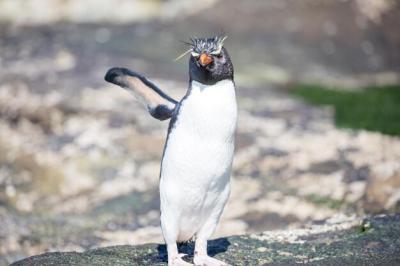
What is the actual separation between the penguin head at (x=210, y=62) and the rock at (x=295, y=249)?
4.83ft

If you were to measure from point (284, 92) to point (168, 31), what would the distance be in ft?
15.4

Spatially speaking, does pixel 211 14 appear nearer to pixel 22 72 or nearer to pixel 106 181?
pixel 22 72

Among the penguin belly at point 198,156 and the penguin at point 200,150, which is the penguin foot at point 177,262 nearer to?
the penguin at point 200,150

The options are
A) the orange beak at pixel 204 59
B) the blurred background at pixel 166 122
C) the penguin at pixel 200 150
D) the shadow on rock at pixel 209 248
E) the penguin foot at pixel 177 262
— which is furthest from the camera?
the blurred background at pixel 166 122

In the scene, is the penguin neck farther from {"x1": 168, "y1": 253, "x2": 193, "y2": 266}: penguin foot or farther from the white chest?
{"x1": 168, "y1": 253, "x2": 193, "y2": 266}: penguin foot

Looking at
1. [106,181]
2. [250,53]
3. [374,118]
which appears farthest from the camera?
[250,53]

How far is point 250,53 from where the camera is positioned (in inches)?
777

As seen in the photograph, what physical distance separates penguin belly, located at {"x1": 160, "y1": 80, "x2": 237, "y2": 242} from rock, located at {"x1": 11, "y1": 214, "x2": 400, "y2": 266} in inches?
19.7

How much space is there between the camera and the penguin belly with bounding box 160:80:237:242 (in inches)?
232

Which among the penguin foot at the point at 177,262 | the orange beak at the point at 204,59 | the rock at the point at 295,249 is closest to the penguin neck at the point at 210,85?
the orange beak at the point at 204,59

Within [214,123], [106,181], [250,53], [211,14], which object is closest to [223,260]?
[214,123]

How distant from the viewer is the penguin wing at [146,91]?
6.47 m

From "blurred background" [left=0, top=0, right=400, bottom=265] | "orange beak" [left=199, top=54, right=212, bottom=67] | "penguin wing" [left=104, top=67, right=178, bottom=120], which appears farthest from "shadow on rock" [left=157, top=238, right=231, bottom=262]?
"blurred background" [left=0, top=0, right=400, bottom=265]

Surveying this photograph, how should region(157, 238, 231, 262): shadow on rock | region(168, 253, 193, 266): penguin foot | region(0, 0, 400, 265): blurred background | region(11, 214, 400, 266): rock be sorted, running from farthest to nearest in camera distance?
1. region(0, 0, 400, 265): blurred background
2. region(157, 238, 231, 262): shadow on rock
3. region(11, 214, 400, 266): rock
4. region(168, 253, 193, 266): penguin foot
